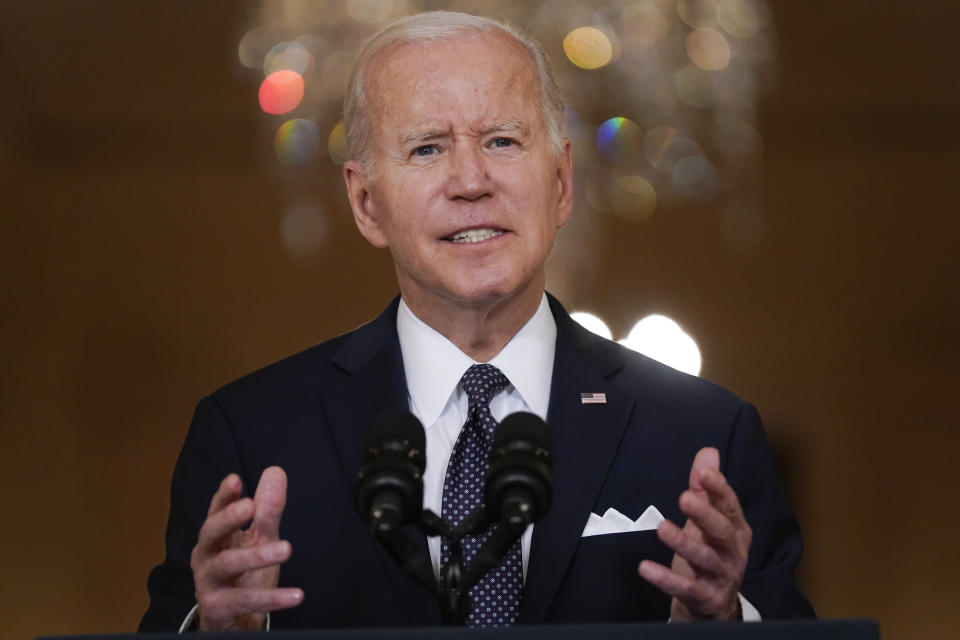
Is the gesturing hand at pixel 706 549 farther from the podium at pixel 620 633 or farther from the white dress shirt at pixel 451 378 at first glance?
the white dress shirt at pixel 451 378

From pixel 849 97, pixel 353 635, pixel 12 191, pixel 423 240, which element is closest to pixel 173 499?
pixel 423 240

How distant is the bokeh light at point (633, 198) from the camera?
4.97 meters

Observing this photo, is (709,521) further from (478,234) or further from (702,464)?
(478,234)

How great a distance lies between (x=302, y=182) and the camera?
488 cm

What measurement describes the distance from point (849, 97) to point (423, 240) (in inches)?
141

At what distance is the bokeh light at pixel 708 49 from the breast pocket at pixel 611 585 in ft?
8.58

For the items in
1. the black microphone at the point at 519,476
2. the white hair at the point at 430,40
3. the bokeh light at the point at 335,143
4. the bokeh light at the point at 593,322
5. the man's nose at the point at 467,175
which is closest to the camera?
the black microphone at the point at 519,476

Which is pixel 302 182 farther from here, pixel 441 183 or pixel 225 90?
pixel 441 183

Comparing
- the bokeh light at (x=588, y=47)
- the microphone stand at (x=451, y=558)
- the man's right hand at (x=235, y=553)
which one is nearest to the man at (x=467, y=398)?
the man's right hand at (x=235, y=553)

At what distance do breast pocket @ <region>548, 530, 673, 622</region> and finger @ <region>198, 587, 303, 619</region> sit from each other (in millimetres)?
448

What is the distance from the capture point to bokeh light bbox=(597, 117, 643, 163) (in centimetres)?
482

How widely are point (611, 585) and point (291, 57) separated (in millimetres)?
2912

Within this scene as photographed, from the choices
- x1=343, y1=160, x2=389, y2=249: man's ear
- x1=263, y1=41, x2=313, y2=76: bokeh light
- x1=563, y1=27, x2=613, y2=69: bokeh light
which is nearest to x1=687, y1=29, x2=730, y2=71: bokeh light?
x1=563, y1=27, x2=613, y2=69: bokeh light

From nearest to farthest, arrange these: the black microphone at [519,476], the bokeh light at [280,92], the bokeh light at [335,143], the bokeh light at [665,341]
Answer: the black microphone at [519,476], the bokeh light at [280,92], the bokeh light at [335,143], the bokeh light at [665,341]
